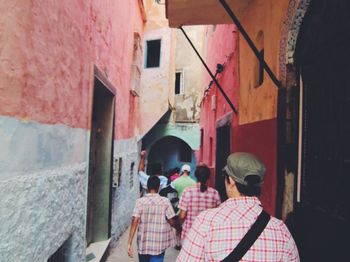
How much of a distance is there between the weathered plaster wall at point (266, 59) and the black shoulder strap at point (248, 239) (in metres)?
1.90

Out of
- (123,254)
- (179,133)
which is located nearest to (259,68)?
(123,254)

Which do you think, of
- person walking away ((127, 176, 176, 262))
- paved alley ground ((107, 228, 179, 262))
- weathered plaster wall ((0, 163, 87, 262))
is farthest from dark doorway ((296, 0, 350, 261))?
paved alley ground ((107, 228, 179, 262))

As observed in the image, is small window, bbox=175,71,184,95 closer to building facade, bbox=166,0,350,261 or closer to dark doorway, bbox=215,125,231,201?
dark doorway, bbox=215,125,231,201

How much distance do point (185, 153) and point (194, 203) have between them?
15.5 meters

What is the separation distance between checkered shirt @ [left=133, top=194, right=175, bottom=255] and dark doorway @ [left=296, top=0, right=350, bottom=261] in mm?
1555

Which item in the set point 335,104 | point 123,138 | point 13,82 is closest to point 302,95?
point 335,104

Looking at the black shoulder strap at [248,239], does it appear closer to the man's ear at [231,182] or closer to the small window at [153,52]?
the man's ear at [231,182]

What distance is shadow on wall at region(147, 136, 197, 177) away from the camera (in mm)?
19578

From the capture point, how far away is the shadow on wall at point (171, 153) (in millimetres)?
19578


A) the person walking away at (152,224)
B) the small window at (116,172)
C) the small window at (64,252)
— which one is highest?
the small window at (116,172)

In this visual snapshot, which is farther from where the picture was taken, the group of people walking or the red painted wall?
the red painted wall

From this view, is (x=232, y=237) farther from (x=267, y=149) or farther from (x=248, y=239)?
(x=267, y=149)

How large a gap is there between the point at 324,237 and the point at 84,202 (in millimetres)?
2829

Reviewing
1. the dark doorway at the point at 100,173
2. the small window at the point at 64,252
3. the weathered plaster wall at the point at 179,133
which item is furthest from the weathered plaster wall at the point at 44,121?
the weathered plaster wall at the point at 179,133
